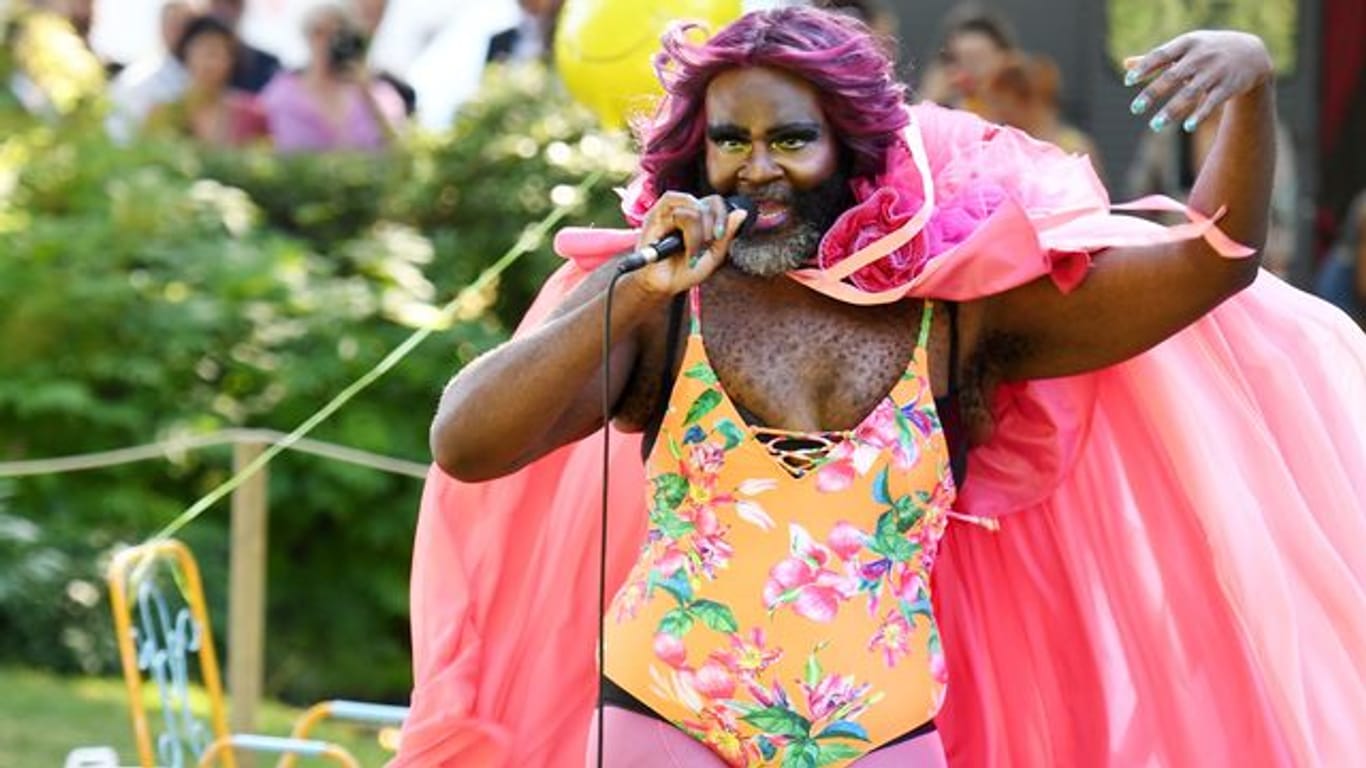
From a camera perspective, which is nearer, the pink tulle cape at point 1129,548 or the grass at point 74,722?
the pink tulle cape at point 1129,548

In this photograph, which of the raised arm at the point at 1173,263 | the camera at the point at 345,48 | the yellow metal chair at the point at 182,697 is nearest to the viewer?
the raised arm at the point at 1173,263

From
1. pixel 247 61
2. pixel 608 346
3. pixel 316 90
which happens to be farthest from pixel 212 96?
pixel 608 346

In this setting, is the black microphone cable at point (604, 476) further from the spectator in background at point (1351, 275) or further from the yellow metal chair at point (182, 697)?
the spectator in background at point (1351, 275)

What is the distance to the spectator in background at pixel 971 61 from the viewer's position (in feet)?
28.9

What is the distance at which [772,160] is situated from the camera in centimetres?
401

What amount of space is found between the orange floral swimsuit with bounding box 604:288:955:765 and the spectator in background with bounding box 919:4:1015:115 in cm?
475

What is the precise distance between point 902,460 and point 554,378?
0.47 m

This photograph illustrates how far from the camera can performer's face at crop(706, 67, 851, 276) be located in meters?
4.02

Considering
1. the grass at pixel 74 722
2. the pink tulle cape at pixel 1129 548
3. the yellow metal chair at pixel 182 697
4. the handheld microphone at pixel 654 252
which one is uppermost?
the handheld microphone at pixel 654 252

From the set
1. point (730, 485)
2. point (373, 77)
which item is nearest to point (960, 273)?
point (730, 485)

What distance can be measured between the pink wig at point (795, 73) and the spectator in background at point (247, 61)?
6962 mm

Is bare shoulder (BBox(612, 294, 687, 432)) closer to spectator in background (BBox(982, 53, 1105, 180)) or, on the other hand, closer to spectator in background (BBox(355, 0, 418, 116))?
spectator in background (BBox(982, 53, 1105, 180))

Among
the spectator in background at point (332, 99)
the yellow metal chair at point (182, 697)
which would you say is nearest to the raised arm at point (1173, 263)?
the yellow metal chair at point (182, 697)

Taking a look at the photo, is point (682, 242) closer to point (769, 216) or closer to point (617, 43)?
point (769, 216)
